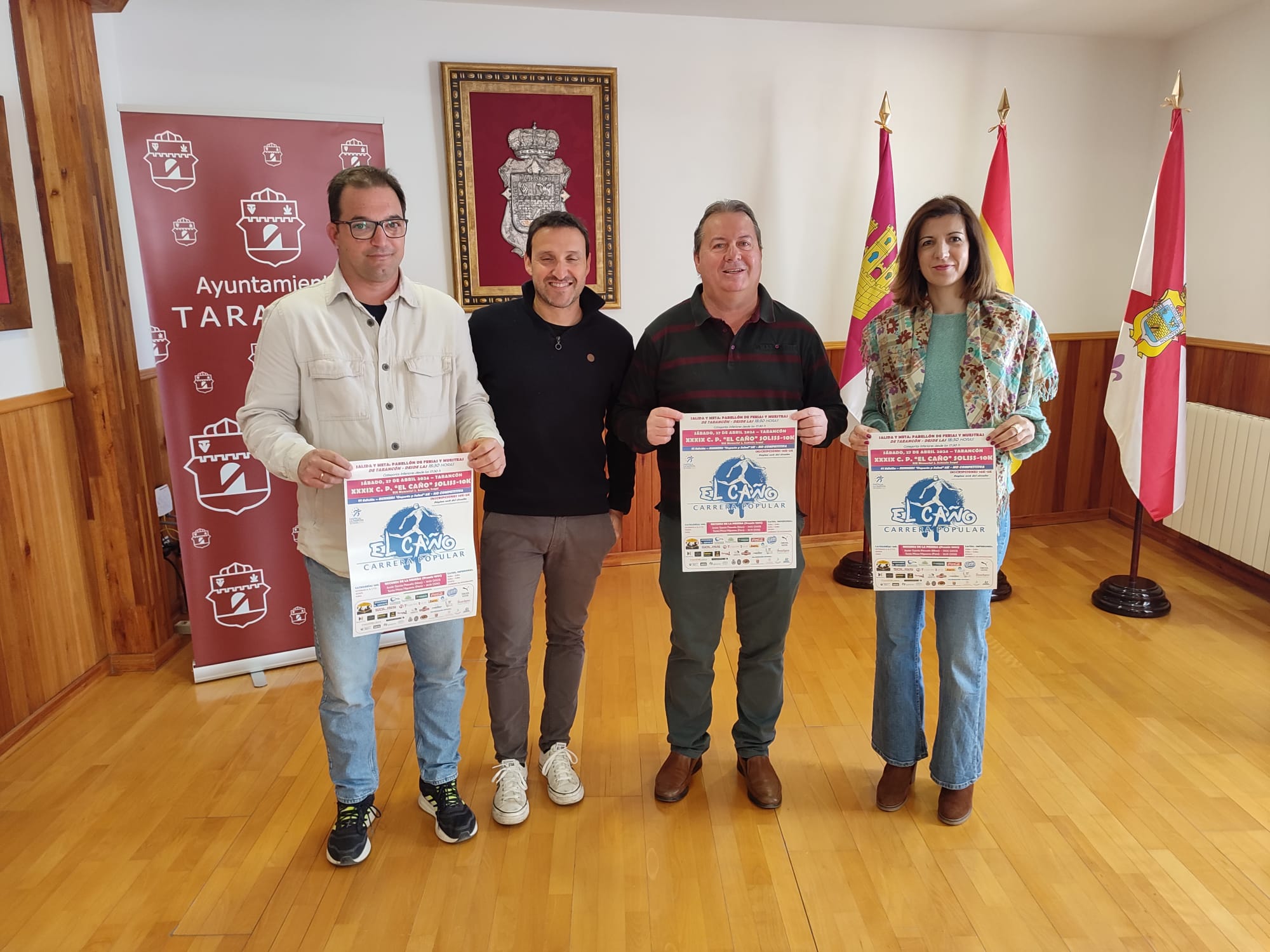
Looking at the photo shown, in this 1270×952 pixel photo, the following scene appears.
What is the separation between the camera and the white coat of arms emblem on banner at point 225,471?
2756mm

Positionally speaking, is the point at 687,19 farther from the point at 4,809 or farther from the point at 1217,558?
the point at 4,809

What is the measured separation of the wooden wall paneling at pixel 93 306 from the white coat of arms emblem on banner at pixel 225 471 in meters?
0.31

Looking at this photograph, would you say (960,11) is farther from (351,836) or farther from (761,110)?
(351,836)

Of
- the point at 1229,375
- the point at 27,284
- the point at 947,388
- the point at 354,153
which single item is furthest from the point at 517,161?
the point at 1229,375

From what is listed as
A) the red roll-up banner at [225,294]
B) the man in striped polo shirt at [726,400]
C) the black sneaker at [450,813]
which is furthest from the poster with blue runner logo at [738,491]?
the red roll-up banner at [225,294]

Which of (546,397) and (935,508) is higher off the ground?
(546,397)

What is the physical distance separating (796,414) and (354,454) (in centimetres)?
99

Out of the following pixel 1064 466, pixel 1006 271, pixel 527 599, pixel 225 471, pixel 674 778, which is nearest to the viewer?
pixel 527 599

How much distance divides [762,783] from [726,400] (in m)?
1.02

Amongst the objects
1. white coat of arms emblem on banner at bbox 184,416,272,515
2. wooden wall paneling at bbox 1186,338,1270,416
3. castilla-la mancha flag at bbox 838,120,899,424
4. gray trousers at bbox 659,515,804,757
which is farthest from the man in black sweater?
wooden wall paneling at bbox 1186,338,1270,416

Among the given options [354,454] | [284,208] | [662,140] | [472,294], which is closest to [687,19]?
[662,140]

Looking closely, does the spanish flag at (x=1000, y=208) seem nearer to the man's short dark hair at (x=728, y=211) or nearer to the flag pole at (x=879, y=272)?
the flag pole at (x=879, y=272)

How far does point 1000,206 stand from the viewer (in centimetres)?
363

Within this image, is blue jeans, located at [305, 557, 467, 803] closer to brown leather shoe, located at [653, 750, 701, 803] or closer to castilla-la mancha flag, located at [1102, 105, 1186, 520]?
brown leather shoe, located at [653, 750, 701, 803]
